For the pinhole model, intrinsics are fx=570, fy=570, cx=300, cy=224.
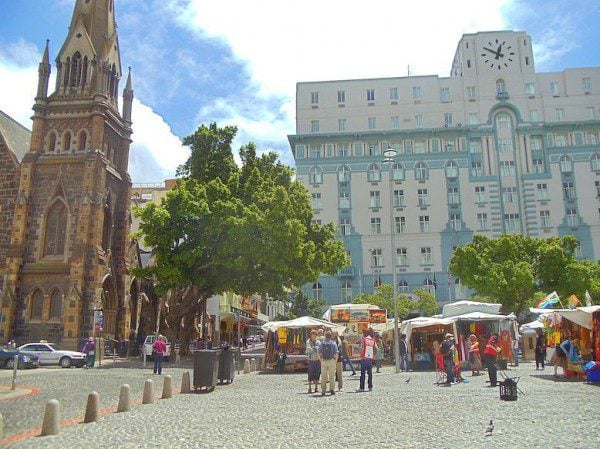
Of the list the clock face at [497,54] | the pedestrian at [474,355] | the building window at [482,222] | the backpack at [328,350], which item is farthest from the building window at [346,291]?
the backpack at [328,350]

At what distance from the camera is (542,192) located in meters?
58.2

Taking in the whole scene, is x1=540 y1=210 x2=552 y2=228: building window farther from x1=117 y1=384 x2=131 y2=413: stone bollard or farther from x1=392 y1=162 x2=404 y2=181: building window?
x1=117 y1=384 x2=131 y2=413: stone bollard

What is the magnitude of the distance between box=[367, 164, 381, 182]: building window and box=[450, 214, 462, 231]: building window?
28.1 feet

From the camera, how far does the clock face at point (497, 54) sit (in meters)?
62.2

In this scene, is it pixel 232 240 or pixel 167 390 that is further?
pixel 232 240

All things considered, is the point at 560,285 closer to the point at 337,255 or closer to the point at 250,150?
the point at 337,255

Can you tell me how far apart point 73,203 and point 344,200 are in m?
29.4

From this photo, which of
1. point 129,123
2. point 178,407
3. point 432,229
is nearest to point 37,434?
point 178,407

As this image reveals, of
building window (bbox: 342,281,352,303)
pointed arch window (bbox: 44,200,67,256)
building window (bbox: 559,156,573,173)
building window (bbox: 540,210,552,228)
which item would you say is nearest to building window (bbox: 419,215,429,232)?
building window (bbox: 342,281,352,303)

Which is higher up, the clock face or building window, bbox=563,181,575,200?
the clock face

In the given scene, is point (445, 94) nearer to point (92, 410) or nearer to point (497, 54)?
point (497, 54)

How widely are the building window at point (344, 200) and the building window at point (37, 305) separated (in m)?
31.8

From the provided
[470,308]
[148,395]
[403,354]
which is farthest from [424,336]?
[148,395]

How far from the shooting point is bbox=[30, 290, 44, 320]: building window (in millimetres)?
36906
